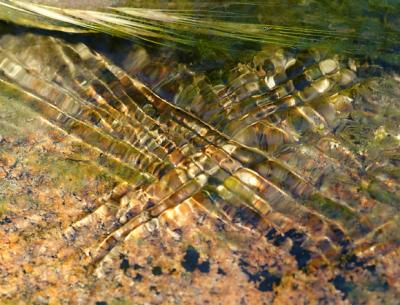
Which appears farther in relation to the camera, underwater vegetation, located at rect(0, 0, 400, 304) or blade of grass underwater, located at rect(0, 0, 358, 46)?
blade of grass underwater, located at rect(0, 0, 358, 46)

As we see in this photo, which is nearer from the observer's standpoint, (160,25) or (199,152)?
(199,152)

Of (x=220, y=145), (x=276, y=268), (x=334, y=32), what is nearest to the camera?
(x=276, y=268)

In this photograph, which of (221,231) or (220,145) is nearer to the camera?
(221,231)

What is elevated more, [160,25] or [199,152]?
[160,25]

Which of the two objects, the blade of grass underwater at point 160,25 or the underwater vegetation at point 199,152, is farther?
the blade of grass underwater at point 160,25

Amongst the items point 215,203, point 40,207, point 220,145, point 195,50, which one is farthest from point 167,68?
point 40,207

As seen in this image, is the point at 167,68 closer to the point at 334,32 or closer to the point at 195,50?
the point at 195,50

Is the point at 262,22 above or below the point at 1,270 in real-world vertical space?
above

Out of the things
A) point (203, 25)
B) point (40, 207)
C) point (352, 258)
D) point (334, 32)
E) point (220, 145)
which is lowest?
point (40, 207)
